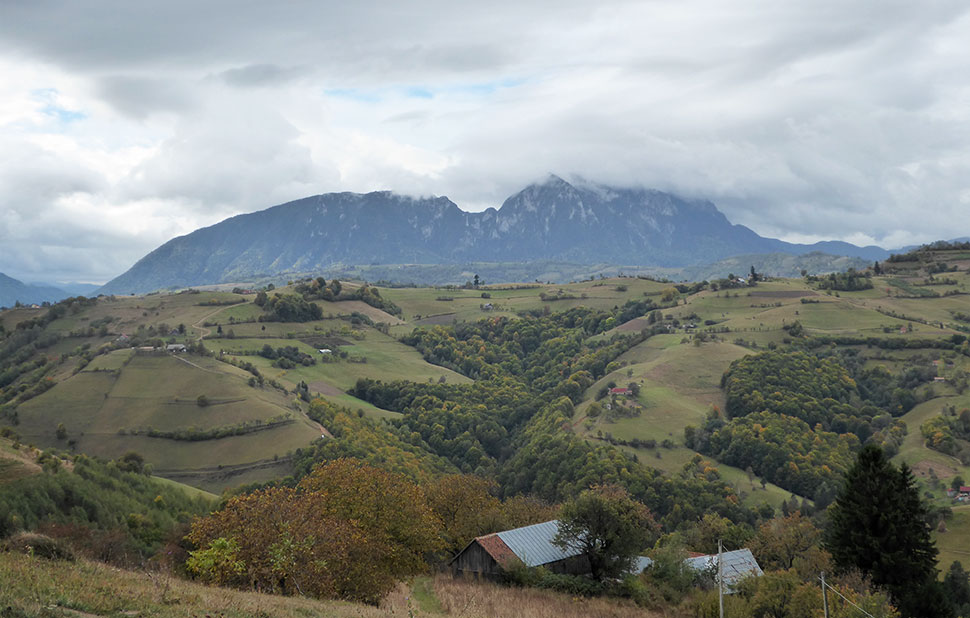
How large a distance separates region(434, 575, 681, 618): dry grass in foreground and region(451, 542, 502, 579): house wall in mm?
2271

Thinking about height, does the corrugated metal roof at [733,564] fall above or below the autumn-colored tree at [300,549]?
below

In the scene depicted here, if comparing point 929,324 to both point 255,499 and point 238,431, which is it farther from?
point 255,499

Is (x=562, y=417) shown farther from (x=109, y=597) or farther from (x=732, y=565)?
(x=109, y=597)

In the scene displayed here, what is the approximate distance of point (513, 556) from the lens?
54188 millimetres

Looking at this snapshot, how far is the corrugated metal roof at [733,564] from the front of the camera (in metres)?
57.3

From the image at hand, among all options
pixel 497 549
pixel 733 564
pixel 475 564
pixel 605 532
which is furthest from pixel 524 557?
Result: pixel 733 564

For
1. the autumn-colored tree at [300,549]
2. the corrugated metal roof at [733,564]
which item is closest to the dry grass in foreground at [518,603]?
the autumn-colored tree at [300,549]

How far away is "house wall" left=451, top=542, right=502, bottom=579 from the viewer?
53.9 m

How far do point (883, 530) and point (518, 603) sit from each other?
28.0 m

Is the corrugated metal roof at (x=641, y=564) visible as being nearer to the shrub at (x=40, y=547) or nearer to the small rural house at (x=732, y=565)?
the small rural house at (x=732, y=565)

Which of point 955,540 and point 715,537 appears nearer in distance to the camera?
point 715,537

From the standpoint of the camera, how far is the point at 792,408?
146m

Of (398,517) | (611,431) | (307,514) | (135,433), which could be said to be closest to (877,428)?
(611,431)

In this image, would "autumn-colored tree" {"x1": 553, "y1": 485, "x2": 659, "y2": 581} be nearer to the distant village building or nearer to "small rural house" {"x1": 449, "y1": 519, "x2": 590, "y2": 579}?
the distant village building
